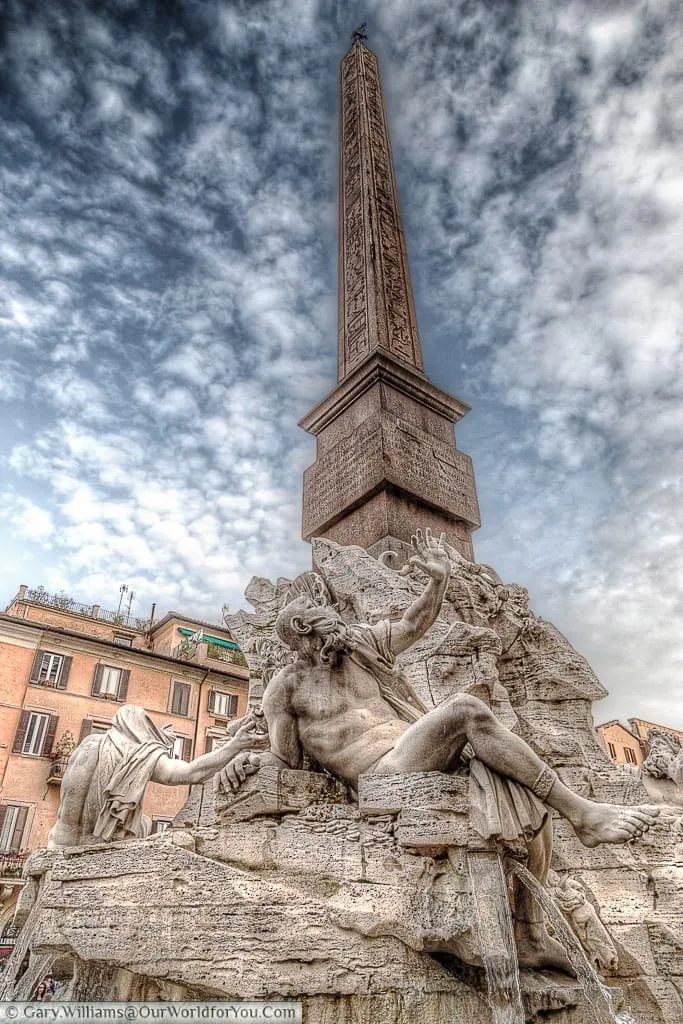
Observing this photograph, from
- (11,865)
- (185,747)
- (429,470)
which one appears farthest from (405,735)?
(185,747)

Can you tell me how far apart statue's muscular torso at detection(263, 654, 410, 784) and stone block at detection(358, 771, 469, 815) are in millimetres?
199

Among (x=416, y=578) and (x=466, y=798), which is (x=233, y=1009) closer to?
(x=466, y=798)

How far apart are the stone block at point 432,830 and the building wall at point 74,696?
552 inches

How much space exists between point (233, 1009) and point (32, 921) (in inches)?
59.7

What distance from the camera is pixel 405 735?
3816 millimetres

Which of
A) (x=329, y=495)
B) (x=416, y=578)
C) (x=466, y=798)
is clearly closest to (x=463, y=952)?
(x=466, y=798)

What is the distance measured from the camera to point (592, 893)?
4113 mm

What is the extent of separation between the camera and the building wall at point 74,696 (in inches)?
672

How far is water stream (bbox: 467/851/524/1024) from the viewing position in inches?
118

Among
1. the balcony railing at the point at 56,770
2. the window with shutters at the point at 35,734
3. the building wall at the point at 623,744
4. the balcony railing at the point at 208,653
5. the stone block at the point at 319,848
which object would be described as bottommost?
the stone block at the point at 319,848

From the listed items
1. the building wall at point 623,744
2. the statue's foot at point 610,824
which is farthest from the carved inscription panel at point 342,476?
the building wall at point 623,744

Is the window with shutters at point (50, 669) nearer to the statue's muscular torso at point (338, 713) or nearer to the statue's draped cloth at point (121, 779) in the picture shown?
the statue's draped cloth at point (121, 779)

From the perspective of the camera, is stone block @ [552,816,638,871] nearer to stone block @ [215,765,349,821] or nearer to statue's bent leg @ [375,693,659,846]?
statue's bent leg @ [375,693,659,846]

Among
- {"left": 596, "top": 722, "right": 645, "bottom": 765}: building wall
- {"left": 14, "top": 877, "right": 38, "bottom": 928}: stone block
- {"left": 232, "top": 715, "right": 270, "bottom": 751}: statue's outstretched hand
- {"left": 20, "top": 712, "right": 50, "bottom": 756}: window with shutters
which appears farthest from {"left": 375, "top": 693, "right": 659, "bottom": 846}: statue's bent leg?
{"left": 20, "top": 712, "right": 50, "bottom": 756}: window with shutters
